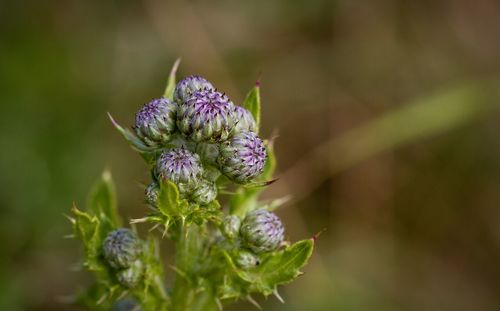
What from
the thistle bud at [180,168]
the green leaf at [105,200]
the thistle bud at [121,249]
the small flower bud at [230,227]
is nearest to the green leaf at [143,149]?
the thistle bud at [180,168]

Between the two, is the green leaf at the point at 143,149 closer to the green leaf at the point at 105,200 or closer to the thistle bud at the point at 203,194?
the thistle bud at the point at 203,194

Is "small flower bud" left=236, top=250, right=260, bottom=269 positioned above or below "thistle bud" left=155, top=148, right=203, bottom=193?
below

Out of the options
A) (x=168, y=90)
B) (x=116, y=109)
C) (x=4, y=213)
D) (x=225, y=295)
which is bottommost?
(x=225, y=295)

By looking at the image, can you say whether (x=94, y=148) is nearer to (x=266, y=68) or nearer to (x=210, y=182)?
(x=266, y=68)

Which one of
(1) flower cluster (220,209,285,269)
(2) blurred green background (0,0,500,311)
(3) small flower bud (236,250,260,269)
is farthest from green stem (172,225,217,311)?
(2) blurred green background (0,0,500,311)

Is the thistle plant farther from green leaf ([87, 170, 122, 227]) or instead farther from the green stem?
green leaf ([87, 170, 122, 227])

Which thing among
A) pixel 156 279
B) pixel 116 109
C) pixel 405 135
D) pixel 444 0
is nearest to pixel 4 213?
pixel 116 109

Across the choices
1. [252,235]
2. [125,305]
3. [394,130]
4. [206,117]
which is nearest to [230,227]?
[252,235]
